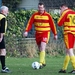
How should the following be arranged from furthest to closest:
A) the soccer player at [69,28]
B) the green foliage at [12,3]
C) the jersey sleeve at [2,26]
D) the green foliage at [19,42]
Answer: the green foliage at [12,3]
the green foliage at [19,42]
the soccer player at [69,28]
the jersey sleeve at [2,26]

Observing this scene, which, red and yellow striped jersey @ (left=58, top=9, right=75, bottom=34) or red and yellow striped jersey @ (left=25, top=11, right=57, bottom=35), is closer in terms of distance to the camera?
red and yellow striped jersey @ (left=58, top=9, right=75, bottom=34)

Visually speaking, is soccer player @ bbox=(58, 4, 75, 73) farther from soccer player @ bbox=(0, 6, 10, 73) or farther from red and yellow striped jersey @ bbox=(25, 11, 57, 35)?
→ red and yellow striped jersey @ bbox=(25, 11, 57, 35)

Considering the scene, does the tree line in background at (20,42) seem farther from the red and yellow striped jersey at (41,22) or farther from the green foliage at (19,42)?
the red and yellow striped jersey at (41,22)

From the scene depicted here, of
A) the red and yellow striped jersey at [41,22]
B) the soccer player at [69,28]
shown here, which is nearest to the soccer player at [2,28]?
the soccer player at [69,28]

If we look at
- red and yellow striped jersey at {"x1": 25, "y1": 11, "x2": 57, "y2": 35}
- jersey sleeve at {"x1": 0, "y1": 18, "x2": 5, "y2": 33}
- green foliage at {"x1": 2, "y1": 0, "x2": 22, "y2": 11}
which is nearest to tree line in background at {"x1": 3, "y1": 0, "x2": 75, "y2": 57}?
green foliage at {"x1": 2, "y1": 0, "x2": 22, "y2": 11}

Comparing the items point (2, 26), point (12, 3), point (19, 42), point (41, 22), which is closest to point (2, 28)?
point (2, 26)

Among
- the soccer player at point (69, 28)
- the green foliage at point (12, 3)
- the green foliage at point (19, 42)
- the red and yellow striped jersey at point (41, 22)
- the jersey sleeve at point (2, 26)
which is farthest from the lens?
the green foliage at point (12, 3)

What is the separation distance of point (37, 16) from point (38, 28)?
37cm

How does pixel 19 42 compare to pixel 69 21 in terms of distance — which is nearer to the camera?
pixel 69 21

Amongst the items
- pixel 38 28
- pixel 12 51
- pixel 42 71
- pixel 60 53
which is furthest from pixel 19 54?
pixel 42 71

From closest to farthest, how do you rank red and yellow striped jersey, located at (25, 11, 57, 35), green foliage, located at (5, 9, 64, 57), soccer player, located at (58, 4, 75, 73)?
soccer player, located at (58, 4, 75, 73)
red and yellow striped jersey, located at (25, 11, 57, 35)
green foliage, located at (5, 9, 64, 57)

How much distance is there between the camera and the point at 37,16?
14.7m

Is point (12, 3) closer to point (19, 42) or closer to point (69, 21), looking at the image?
point (19, 42)

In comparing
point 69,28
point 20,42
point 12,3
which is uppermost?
point 12,3
